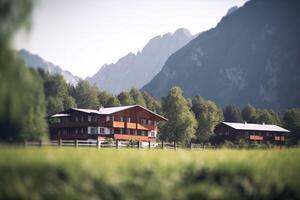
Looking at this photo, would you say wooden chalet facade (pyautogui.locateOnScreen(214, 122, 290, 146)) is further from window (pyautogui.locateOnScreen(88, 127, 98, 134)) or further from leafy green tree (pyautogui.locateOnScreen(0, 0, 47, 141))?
leafy green tree (pyautogui.locateOnScreen(0, 0, 47, 141))

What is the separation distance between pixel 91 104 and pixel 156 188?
111m

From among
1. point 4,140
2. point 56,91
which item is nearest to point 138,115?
point 56,91

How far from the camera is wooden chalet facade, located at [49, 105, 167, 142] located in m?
78.7

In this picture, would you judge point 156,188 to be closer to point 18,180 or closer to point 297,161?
point 18,180

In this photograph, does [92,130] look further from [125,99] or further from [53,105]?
[125,99]

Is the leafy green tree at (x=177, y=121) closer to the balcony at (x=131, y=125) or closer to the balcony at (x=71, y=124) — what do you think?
the balcony at (x=131, y=125)

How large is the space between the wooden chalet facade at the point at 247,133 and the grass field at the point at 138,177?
93733mm

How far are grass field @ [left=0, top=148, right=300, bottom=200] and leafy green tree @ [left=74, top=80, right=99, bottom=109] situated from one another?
106m

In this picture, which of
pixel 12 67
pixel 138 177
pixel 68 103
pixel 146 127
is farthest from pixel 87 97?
pixel 138 177

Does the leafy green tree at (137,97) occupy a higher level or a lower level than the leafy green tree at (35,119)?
higher

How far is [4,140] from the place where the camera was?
1680 cm

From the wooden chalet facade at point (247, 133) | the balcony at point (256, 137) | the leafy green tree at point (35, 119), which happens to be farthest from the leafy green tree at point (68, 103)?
the leafy green tree at point (35, 119)

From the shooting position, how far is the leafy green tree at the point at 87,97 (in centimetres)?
12175

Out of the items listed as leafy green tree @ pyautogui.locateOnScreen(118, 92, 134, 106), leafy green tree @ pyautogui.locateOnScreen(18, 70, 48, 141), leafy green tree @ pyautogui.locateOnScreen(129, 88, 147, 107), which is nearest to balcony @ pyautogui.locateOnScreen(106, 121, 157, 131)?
leafy green tree @ pyautogui.locateOnScreen(118, 92, 134, 106)
